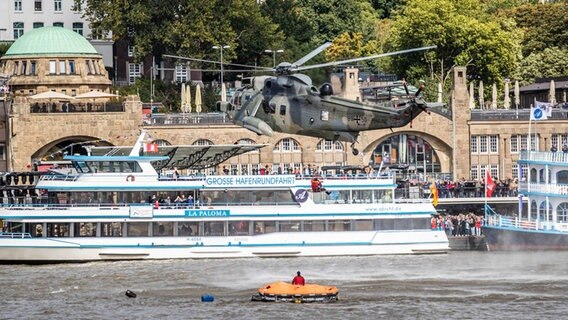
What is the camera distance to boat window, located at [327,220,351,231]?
138875 mm

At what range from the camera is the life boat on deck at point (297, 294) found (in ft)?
383

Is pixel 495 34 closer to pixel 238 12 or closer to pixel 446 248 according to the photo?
pixel 238 12

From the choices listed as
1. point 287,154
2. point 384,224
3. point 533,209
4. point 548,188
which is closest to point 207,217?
point 384,224

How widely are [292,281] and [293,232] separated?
19.1 m

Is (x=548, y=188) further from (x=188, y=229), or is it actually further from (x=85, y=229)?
(x=85, y=229)

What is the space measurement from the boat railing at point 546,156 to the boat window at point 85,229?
2662 cm

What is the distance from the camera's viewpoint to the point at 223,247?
138 metres

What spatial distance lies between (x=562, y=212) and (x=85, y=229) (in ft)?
92.7

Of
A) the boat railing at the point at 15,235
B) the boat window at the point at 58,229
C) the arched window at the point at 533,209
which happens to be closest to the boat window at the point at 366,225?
the arched window at the point at 533,209

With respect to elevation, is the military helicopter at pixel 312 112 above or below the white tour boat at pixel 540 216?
above

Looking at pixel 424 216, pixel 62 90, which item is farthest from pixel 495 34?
pixel 424 216

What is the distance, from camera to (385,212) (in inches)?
5477

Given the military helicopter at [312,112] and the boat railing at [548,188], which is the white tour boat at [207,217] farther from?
the military helicopter at [312,112]

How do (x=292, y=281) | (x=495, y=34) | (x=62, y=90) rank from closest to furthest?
(x=292, y=281) → (x=62, y=90) → (x=495, y=34)
